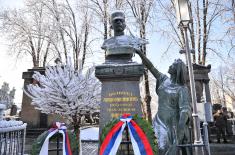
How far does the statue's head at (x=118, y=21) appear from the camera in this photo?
636 centimetres

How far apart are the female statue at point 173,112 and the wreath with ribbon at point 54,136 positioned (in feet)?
5.92

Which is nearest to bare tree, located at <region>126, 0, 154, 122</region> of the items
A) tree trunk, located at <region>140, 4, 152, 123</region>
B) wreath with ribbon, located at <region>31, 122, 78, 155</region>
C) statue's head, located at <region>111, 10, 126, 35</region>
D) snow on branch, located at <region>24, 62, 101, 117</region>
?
tree trunk, located at <region>140, 4, 152, 123</region>

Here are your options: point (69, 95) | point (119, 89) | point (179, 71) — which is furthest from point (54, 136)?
point (69, 95)

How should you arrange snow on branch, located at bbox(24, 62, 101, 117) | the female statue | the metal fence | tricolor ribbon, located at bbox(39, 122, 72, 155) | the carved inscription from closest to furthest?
→ 1. the metal fence
2. tricolor ribbon, located at bbox(39, 122, 72, 155)
3. the female statue
4. the carved inscription
5. snow on branch, located at bbox(24, 62, 101, 117)

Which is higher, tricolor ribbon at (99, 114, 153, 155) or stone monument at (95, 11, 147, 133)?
stone monument at (95, 11, 147, 133)

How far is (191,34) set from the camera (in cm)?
2162

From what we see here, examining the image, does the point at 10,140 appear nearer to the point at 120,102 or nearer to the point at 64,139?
the point at 64,139

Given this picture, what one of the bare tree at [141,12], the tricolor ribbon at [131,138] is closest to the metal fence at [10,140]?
the tricolor ribbon at [131,138]

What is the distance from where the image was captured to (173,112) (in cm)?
535

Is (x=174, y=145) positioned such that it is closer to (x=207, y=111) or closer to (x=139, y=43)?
(x=139, y=43)

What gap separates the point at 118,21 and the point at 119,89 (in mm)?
1904

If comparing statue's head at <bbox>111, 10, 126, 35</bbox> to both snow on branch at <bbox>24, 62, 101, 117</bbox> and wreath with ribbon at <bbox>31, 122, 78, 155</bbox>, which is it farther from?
snow on branch at <bbox>24, 62, 101, 117</bbox>

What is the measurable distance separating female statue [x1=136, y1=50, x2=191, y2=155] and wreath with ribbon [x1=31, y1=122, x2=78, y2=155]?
1.80m

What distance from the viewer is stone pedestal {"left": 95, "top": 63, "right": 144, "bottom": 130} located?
18.7ft
